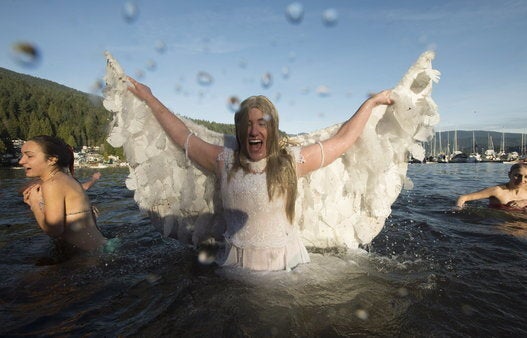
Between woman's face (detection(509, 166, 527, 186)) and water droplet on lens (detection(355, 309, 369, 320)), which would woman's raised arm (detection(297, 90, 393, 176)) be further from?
woman's face (detection(509, 166, 527, 186))

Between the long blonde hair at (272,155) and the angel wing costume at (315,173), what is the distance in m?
0.83

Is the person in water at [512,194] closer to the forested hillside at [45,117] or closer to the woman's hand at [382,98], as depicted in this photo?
the woman's hand at [382,98]

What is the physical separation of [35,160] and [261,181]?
3.11m

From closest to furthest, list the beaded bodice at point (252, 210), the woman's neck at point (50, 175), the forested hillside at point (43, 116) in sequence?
the beaded bodice at point (252, 210) → the woman's neck at point (50, 175) → the forested hillside at point (43, 116)

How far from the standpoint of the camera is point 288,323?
259 cm

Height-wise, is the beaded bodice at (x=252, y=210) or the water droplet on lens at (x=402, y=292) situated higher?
the beaded bodice at (x=252, y=210)

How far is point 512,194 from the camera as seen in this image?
26.5 ft

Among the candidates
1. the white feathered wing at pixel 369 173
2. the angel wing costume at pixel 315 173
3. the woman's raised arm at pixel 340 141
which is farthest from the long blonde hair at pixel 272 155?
the white feathered wing at pixel 369 173

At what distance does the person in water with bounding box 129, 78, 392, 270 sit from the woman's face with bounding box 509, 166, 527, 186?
6.94 meters

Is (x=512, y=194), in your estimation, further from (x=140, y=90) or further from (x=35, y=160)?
(x=35, y=160)

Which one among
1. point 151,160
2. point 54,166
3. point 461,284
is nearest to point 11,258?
point 54,166

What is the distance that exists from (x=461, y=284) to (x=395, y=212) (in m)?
5.36

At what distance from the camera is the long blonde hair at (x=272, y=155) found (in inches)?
116

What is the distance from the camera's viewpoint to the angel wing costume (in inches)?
156
